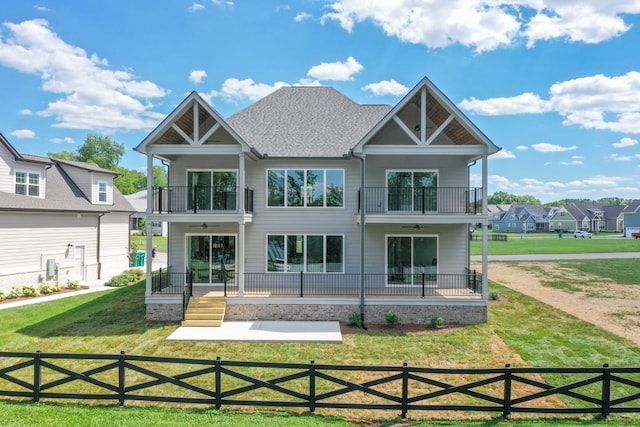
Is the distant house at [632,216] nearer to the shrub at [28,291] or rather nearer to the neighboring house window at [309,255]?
the neighboring house window at [309,255]

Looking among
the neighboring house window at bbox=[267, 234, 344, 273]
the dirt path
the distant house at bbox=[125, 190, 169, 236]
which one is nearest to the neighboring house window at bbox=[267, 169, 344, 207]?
the neighboring house window at bbox=[267, 234, 344, 273]

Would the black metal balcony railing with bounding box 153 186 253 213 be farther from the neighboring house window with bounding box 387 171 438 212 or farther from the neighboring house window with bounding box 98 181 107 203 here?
the neighboring house window with bounding box 98 181 107 203

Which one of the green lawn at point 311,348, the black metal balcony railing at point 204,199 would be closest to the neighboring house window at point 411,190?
the green lawn at point 311,348

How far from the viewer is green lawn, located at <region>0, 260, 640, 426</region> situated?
7.41 metres

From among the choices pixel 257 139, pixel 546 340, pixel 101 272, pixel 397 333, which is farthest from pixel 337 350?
pixel 101 272

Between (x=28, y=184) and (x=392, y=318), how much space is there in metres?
20.4

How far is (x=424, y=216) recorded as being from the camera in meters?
15.0

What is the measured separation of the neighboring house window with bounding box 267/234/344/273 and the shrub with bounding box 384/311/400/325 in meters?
3.38

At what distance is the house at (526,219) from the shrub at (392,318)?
88847mm

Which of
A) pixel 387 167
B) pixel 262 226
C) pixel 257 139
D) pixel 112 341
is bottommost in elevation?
pixel 112 341

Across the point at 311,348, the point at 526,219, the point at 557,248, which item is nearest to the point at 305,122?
the point at 311,348

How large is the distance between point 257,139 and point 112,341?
1017 centimetres

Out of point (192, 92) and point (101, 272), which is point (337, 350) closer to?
point (192, 92)

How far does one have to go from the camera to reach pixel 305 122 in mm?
19094
